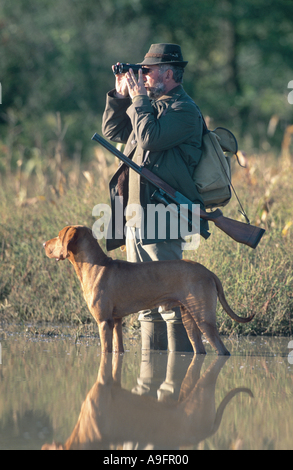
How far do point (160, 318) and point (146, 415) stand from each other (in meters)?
1.97

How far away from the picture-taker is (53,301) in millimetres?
7445

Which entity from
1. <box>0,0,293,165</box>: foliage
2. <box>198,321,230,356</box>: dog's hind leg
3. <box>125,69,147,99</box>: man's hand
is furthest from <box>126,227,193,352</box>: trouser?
<box>0,0,293,165</box>: foliage

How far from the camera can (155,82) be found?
5.38 m

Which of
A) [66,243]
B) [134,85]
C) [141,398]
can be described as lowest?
[141,398]

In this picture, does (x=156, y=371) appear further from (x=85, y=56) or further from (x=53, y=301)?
(x=85, y=56)

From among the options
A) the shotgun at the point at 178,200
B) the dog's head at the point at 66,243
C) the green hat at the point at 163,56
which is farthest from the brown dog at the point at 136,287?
the green hat at the point at 163,56

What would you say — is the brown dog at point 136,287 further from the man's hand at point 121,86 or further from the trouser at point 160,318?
the man's hand at point 121,86

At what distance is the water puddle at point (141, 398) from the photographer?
3.33 meters

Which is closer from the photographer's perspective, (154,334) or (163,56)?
(163,56)

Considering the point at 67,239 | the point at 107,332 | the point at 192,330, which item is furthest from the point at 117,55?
the point at 107,332

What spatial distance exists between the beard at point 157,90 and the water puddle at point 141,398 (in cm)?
228

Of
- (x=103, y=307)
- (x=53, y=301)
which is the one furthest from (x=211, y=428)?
(x=53, y=301)

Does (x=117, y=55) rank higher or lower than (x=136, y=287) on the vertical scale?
higher

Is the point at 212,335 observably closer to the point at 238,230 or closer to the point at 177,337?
the point at 177,337
